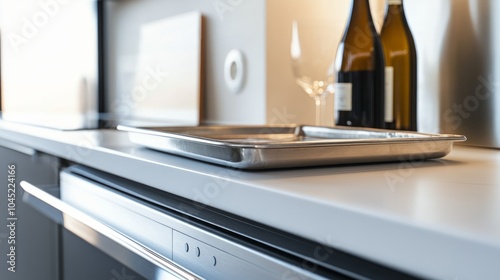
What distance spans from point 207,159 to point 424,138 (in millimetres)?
237

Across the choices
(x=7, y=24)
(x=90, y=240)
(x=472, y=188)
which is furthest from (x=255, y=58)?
(x=7, y=24)

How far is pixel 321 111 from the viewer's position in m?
1.37

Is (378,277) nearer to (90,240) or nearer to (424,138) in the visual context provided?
(424,138)

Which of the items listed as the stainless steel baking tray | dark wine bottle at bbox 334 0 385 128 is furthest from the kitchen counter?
dark wine bottle at bbox 334 0 385 128

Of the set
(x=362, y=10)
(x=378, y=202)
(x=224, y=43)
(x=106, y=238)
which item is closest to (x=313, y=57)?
(x=362, y=10)

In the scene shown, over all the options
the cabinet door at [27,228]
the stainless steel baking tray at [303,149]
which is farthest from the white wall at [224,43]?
the stainless steel baking tray at [303,149]

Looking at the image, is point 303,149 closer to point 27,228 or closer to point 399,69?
point 399,69

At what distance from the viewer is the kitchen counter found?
1.07 ft

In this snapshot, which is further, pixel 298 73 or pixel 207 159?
pixel 298 73

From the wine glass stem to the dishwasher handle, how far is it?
1.89 feet

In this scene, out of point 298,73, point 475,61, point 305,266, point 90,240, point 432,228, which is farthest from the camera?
point 298,73

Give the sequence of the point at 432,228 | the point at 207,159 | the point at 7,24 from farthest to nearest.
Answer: the point at 7,24 → the point at 207,159 → the point at 432,228

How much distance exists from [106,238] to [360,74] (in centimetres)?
53

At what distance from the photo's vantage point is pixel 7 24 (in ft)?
7.11
